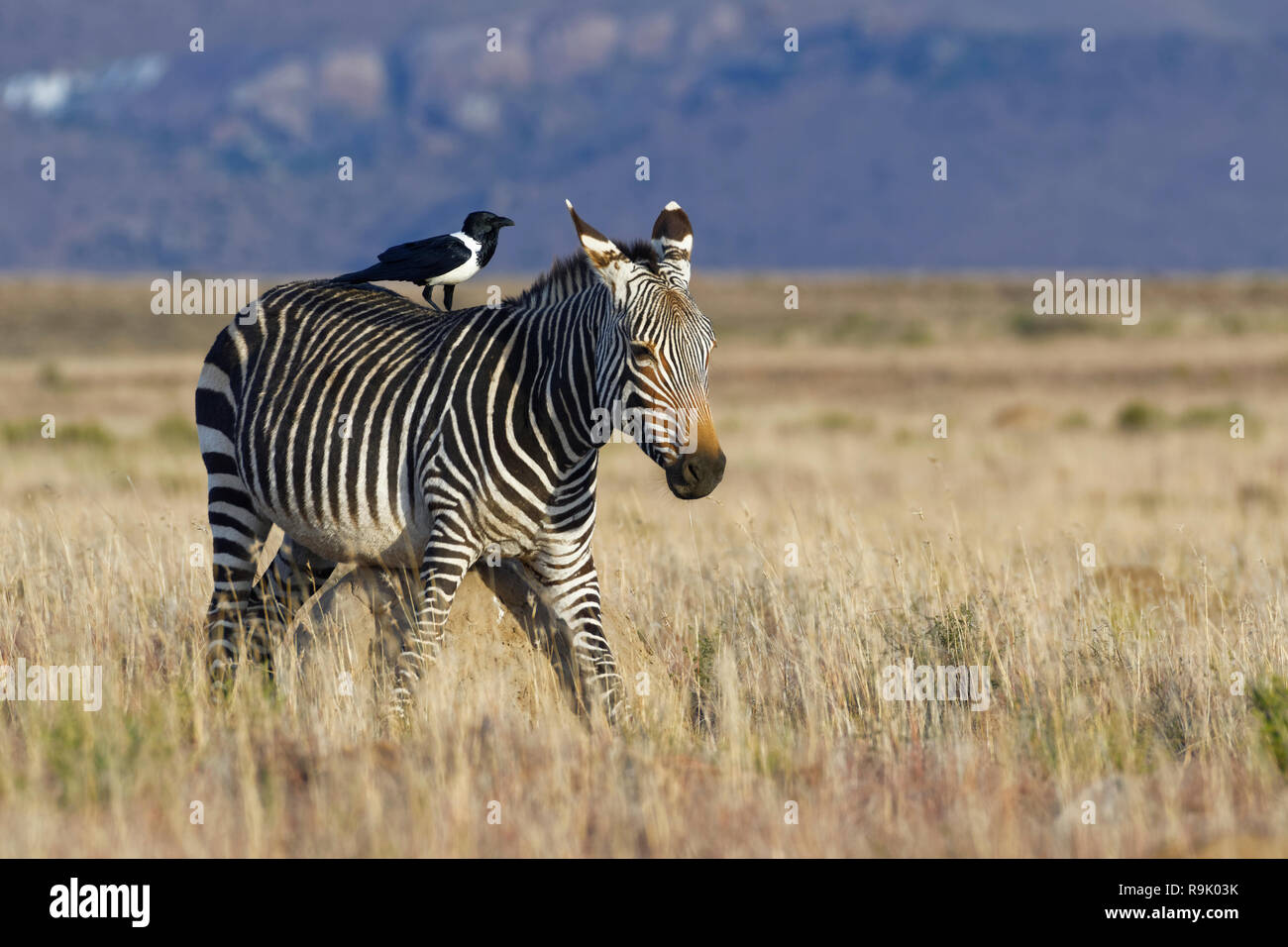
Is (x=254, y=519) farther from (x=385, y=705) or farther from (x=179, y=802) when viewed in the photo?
(x=179, y=802)

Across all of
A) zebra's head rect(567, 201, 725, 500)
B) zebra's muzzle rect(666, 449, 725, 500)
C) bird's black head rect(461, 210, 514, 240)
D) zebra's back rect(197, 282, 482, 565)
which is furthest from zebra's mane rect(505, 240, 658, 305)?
bird's black head rect(461, 210, 514, 240)

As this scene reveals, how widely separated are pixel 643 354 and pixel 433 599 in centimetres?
155

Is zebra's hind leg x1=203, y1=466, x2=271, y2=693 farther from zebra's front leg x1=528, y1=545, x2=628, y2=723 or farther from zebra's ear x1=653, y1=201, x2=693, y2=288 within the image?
zebra's ear x1=653, y1=201, x2=693, y2=288

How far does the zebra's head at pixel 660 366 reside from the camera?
19.7 feet

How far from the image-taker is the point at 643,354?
6.21 meters

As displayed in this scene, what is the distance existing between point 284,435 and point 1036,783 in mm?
4167

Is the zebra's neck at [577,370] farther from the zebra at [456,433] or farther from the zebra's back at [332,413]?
the zebra's back at [332,413]

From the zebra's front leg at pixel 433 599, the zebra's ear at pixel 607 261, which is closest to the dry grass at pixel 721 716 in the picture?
the zebra's front leg at pixel 433 599

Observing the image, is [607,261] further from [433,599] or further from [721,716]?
[721,716]

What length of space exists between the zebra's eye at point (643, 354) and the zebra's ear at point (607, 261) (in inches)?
13.0

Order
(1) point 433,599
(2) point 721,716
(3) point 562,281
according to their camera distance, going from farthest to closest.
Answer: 1. (3) point 562,281
2. (2) point 721,716
3. (1) point 433,599

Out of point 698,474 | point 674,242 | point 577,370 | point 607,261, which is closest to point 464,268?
point 674,242

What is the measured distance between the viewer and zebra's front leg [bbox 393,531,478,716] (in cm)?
659
